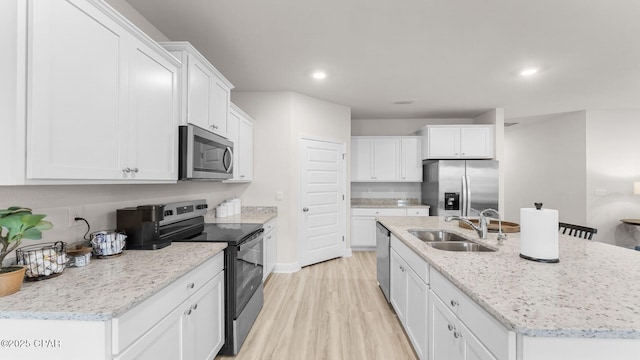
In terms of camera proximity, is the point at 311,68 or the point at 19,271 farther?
the point at 311,68

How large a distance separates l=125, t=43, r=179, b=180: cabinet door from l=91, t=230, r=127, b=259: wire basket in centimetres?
37

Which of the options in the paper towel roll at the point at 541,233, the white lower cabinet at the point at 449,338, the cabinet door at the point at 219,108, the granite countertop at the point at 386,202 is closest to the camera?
the white lower cabinet at the point at 449,338

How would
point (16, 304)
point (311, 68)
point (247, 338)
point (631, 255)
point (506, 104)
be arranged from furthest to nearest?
point (506, 104), point (311, 68), point (247, 338), point (631, 255), point (16, 304)

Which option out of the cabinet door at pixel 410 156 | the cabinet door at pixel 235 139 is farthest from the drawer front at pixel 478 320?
the cabinet door at pixel 410 156

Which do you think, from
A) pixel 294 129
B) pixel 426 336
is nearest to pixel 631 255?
pixel 426 336

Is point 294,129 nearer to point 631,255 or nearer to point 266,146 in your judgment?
point 266,146

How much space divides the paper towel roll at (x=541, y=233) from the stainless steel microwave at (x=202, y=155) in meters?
2.15

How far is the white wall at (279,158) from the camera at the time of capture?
409 centimetres

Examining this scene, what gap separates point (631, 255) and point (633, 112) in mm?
5362

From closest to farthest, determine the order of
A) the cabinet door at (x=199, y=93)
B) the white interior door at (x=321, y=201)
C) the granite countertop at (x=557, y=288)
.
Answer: the granite countertop at (x=557, y=288), the cabinet door at (x=199, y=93), the white interior door at (x=321, y=201)

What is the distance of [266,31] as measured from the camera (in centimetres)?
249

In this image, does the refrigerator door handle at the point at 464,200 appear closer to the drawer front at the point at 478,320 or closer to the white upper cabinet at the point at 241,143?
the white upper cabinet at the point at 241,143

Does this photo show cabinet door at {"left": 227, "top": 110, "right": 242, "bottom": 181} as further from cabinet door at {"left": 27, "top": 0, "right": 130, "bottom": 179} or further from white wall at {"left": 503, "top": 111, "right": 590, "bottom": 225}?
white wall at {"left": 503, "top": 111, "right": 590, "bottom": 225}

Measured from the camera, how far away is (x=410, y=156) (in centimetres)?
552
